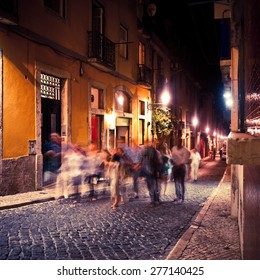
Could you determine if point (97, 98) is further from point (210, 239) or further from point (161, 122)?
point (210, 239)

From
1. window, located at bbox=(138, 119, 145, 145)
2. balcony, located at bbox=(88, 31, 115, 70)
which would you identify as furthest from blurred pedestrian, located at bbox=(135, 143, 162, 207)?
window, located at bbox=(138, 119, 145, 145)

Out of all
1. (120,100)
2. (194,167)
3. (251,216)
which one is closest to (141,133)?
(120,100)

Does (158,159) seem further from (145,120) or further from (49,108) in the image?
(145,120)

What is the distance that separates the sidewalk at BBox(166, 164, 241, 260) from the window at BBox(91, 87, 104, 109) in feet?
23.8

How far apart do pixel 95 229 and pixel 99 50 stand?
879cm

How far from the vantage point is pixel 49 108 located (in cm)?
1172

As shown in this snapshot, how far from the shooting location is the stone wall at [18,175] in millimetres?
9406

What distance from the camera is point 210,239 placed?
6.11 metres

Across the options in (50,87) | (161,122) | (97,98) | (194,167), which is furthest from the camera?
(161,122)

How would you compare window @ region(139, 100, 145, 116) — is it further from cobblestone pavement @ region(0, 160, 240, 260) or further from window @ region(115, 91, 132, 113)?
cobblestone pavement @ region(0, 160, 240, 260)

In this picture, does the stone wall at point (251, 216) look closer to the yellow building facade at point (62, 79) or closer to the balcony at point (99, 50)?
the yellow building facade at point (62, 79)

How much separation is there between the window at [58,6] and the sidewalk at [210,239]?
749 centimetres

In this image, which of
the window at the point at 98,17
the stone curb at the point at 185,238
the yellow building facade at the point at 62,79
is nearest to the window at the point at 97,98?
the yellow building facade at the point at 62,79
